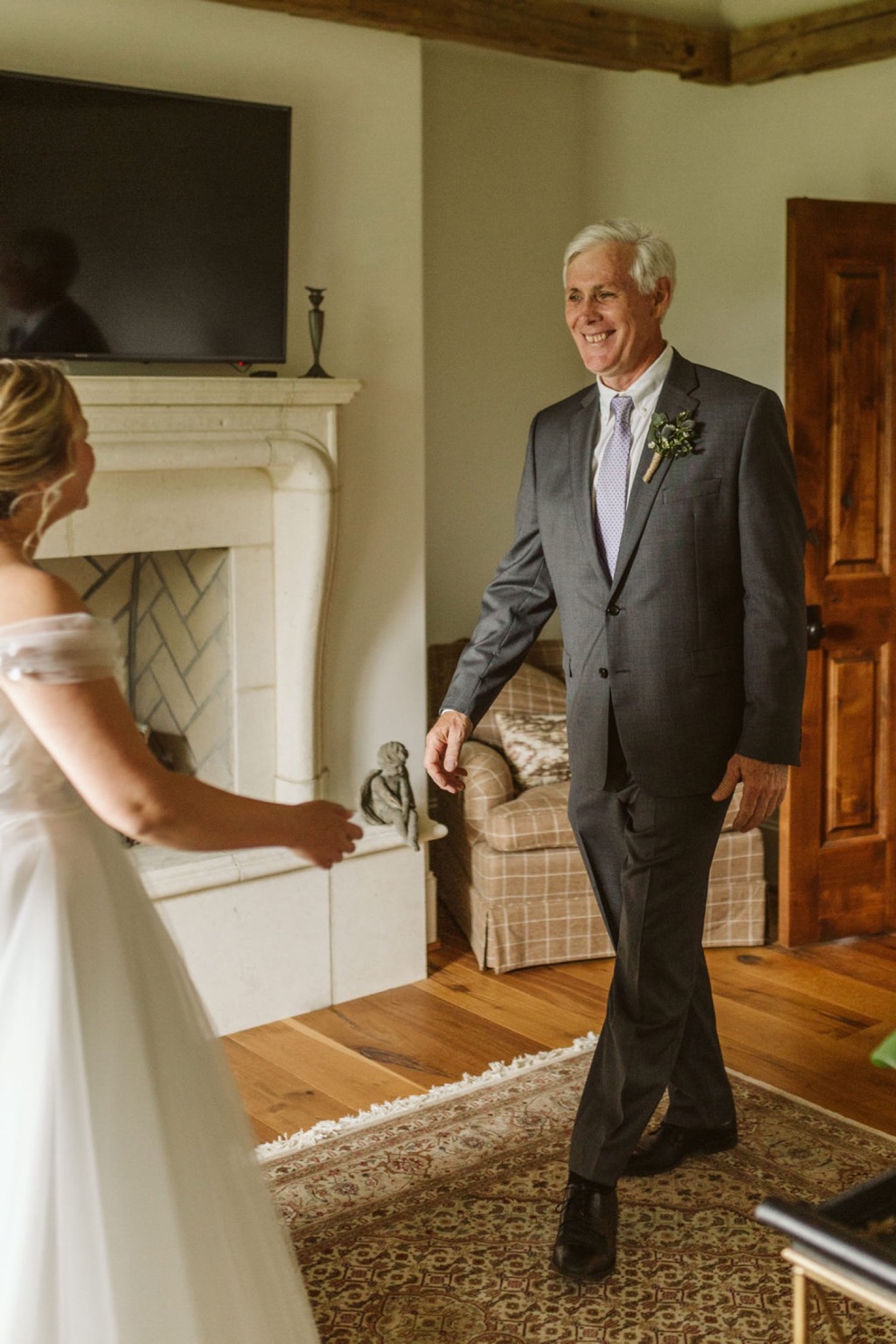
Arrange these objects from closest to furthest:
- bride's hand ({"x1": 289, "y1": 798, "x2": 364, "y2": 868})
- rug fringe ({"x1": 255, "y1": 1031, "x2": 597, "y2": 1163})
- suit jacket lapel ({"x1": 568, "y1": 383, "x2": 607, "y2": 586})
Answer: bride's hand ({"x1": 289, "y1": 798, "x2": 364, "y2": 868}) < suit jacket lapel ({"x1": 568, "y1": 383, "x2": 607, "y2": 586}) < rug fringe ({"x1": 255, "y1": 1031, "x2": 597, "y2": 1163})

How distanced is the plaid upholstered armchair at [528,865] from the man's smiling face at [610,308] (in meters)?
1.71

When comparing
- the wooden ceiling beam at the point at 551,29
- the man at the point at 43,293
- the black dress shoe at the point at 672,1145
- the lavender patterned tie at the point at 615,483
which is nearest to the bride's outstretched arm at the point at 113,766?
the lavender patterned tie at the point at 615,483

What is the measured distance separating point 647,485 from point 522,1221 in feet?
4.45

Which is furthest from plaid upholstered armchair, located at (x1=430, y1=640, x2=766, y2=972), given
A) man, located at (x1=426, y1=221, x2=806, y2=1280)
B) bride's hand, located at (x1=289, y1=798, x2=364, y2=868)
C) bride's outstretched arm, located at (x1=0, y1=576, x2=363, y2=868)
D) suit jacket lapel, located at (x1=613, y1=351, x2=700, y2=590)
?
bride's outstretched arm, located at (x1=0, y1=576, x2=363, y2=868)

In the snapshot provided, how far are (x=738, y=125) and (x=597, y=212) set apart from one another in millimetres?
616

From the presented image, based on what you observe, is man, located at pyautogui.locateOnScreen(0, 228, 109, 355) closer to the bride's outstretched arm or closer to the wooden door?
the bride's outstretched arm

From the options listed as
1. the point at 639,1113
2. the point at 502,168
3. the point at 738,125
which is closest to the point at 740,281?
the point at 738,125

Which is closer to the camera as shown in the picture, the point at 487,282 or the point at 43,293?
the point at 43,293

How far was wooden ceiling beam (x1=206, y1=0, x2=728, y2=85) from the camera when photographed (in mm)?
3568

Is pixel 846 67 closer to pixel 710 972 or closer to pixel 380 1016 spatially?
pixel 710 972

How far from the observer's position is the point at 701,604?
2.49 meters

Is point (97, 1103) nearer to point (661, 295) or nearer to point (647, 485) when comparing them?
point (647, 485)

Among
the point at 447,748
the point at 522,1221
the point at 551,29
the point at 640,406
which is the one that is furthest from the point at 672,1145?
the point at 551,29

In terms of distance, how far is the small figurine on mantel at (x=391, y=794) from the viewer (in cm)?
381
